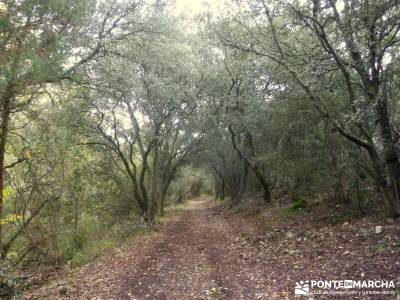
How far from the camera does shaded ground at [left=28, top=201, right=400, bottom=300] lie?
6.88 meters

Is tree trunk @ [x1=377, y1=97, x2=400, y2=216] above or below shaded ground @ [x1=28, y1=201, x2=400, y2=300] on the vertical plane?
above

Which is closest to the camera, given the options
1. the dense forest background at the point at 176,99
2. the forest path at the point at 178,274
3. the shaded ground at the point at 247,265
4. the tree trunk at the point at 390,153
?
the shaded ground at the point at 247,265

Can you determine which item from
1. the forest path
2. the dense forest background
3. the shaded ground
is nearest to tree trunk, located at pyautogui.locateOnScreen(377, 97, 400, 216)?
the dense forest background

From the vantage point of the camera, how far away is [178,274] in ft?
28.2

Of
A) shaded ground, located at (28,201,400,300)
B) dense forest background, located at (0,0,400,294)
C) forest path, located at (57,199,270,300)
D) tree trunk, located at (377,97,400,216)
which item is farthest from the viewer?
tree trunk, located at (377,97,400,216)

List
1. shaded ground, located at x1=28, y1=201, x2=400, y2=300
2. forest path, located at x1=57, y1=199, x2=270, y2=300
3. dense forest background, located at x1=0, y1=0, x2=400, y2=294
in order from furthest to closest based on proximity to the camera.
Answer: dense forest background, located at x1=0, y1=0, x2=400, y2=294, forest path, located at x1=57, y1=199, x2=270, y2=300, shaded ground, located at x1=28, y1=201, x2=400, y2=300

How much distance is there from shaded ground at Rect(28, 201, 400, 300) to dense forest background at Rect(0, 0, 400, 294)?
1.76 m

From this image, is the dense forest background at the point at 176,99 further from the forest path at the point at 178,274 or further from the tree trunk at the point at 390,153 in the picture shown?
the forest path at the point at 178,274

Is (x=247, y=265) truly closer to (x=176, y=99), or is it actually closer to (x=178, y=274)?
(x=178, y=274)

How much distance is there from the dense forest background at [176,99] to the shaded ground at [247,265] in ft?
5.78

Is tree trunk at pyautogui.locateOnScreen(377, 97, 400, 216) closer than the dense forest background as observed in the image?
No

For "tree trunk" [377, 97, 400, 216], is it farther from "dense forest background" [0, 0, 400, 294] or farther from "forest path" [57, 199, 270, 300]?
"forest path" [57, 199, 270, 300]

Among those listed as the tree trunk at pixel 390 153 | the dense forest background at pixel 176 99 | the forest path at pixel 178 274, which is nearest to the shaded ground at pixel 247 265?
the forest path at pixel 178 274

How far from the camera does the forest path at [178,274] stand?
281 inches
